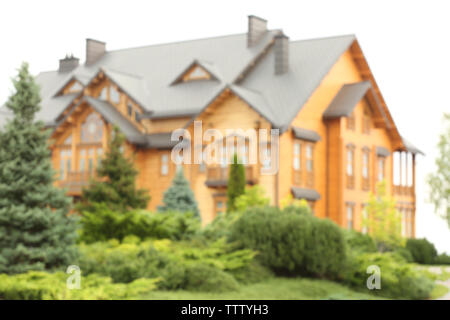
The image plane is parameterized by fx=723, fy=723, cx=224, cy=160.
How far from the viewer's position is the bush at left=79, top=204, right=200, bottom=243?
23.0 metres

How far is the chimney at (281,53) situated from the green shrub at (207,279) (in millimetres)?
21678

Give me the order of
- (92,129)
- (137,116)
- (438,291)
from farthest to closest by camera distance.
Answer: (137,116), (92,129), (438,291)

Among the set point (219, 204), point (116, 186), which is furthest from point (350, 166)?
point (116, 186)

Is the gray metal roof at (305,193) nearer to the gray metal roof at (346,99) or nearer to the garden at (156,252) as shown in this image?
the gray metal roof at (346,99)

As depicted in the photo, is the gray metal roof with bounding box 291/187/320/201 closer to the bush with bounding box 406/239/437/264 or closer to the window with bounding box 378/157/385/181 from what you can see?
the bush with bounding box 406/239/437/264

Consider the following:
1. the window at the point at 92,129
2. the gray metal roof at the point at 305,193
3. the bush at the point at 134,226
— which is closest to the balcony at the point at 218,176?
the gray metal roof at the point at 305,193

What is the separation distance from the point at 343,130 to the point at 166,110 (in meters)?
9.81

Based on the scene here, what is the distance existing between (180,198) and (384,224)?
957cm

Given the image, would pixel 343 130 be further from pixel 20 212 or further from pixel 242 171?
pixel 20 212

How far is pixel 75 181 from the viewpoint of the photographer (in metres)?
40.3

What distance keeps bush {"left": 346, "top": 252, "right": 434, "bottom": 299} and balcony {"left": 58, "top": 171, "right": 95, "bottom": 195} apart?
20.5 meters

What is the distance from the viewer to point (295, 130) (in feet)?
118

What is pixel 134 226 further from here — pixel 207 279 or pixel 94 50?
pixel 94 50
